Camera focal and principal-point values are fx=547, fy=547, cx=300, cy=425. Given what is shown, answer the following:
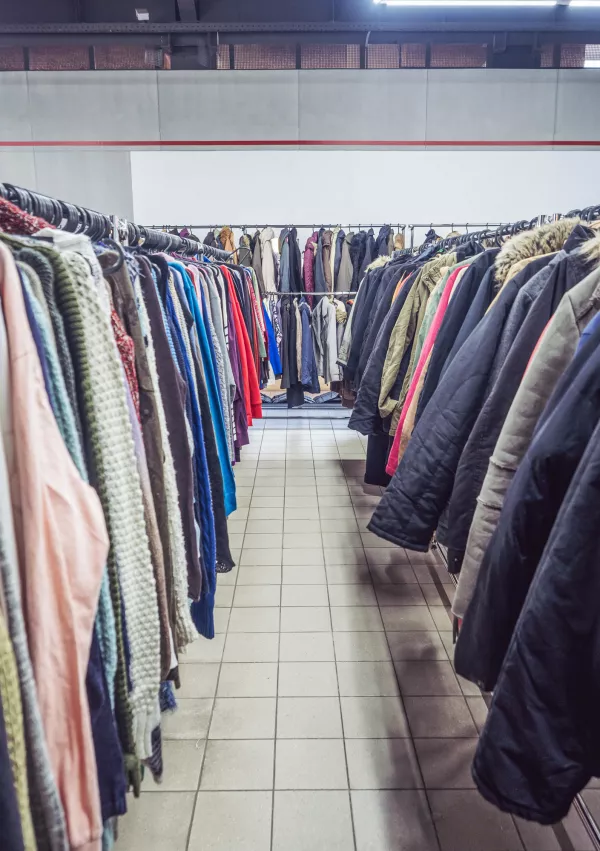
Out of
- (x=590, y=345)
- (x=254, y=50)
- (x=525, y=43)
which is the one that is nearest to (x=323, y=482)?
(x=590, y=345)

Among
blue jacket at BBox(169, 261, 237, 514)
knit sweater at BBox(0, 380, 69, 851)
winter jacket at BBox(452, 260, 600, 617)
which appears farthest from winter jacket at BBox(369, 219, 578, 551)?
knit sweater at BBox(0, 380, 69, 851)

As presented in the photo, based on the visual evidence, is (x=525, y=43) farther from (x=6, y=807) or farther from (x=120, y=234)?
(x=6, y=807)

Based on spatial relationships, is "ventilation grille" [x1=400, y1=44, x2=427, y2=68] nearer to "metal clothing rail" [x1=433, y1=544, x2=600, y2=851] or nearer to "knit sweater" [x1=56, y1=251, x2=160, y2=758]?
"knit sweater" [x1=56, y1=251, x2=160, y2=758]

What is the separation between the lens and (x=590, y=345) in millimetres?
958

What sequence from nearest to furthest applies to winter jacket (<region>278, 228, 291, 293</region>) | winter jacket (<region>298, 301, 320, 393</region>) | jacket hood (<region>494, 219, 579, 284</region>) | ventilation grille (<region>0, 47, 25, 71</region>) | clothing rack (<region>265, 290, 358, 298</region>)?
jacket hood (<region>494, 219, 579, 284</region>) < winter jacket (<region>298, 301, 320, 393</region>) < clothing rack (<region>265, 290, 358, 298</region>) < winter jacket (<region>278, 228, 291, 293</region>) < ventilation grille (<region>0, 47, 25, 71</region>)

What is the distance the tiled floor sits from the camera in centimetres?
169

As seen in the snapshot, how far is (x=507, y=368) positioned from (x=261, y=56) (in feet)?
22.0

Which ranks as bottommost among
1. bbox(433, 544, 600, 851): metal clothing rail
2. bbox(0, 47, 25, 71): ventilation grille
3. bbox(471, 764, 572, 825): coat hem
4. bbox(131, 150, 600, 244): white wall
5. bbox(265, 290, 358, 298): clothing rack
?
bbox(433, 544, 600, 851): metal clothing rail

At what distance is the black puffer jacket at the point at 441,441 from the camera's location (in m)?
1.53

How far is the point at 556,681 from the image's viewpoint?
878mm

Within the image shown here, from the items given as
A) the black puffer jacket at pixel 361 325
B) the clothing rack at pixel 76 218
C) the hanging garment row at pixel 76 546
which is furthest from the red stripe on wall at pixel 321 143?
the hanging garment row at pixel 76 546

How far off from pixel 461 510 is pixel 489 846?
41.4 inches

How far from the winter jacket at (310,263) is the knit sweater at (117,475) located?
5461mm

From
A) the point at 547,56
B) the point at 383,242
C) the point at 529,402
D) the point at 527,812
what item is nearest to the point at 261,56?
the point at 383,242
